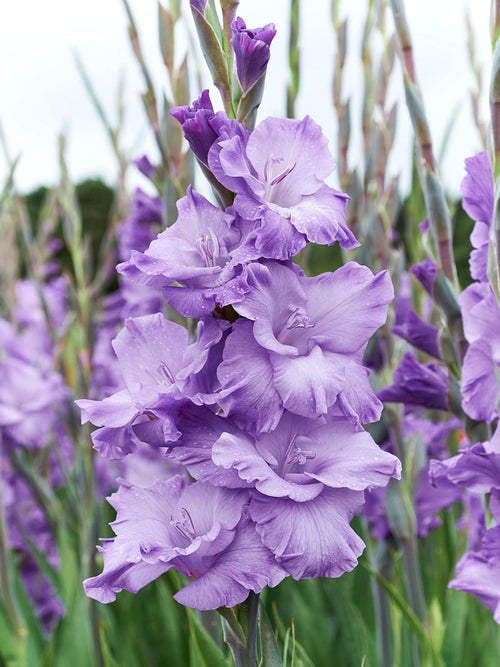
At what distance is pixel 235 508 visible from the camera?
0.61 m

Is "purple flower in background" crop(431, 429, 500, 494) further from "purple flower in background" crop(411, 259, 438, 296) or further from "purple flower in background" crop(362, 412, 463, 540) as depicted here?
"purple flower in background" crop(362, 412, 463, 540)

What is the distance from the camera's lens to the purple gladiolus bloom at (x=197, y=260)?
24.2 inches

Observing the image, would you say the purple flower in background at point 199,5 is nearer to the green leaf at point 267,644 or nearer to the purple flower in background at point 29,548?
the green leaf at point 267,644

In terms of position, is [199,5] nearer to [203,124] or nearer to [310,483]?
[203,124]

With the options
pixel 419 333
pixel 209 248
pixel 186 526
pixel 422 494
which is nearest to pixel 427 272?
pixel 419 333

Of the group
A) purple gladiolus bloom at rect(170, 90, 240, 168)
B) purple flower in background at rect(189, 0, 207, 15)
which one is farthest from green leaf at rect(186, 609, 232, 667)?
purple flower in background at rect(189, 0, 207, 15)

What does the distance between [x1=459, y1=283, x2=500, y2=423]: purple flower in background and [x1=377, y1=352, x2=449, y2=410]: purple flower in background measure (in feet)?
0.51

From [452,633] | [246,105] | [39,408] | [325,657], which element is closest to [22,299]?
[39,408]

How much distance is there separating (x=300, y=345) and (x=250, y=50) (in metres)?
0.28

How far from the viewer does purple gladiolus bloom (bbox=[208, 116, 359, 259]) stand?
24.4 inches

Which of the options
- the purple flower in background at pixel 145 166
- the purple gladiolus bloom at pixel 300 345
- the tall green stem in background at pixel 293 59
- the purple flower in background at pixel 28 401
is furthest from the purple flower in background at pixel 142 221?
the purple gladiolus bloom at pixel 300 345

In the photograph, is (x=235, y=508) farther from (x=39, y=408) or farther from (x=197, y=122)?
(x=39, y=408)

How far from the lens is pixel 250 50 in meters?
0.66

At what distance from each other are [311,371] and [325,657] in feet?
3.53
